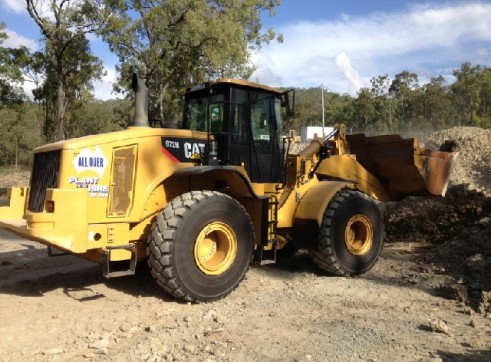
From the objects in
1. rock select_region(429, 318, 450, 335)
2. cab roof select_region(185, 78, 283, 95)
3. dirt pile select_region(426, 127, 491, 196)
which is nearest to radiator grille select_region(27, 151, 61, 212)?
cab roof select_region(185, 78, 283, 95)

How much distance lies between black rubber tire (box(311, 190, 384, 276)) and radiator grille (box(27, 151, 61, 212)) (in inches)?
139

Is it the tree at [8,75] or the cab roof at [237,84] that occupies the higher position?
the tree at [8,75]

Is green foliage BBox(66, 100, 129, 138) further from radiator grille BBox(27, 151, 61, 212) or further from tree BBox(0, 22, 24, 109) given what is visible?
radiator grille BBox(27, 151, 61, 212)

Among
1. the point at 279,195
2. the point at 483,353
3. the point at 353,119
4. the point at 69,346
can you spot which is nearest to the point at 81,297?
the point at 69,346

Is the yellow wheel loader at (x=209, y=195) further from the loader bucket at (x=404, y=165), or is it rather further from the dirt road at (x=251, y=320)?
the dirt road at (x=251, y=320)

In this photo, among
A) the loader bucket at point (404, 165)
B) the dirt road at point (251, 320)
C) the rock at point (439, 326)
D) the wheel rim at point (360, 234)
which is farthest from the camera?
the loader bucket at point (404, 165)

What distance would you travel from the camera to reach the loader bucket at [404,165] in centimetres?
802

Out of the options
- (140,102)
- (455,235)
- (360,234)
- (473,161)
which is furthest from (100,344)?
(473,161)

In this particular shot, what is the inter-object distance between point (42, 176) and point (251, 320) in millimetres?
2917

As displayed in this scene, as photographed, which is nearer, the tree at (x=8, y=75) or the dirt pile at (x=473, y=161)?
the dirt pile at (x=473, y=161)

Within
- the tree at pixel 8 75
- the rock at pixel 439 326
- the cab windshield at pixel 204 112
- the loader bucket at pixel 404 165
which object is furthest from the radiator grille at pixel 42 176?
the tree at pixel 8 75

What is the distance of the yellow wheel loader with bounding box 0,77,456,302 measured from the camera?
5254 millimetres

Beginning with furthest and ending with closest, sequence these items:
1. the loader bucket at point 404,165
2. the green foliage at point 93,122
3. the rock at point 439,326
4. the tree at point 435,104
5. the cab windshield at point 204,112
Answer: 1. the tree at point 435,104
2. the green foliage at point 93,122
3. the loader bucket at point 404,165
4. the cab windshield at point 204,112
5. the rock at point 439,326

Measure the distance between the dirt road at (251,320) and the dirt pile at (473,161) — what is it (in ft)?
30.2
